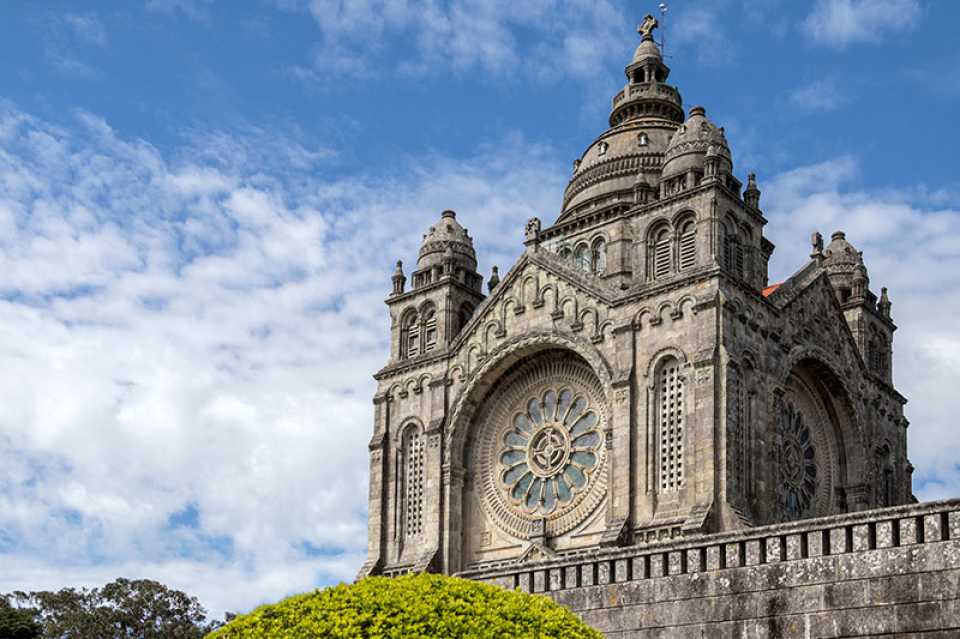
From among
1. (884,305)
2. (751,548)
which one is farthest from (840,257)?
(751,548)

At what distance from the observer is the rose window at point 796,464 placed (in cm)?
4388

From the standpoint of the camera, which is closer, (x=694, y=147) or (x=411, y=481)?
(x=694, y=147)

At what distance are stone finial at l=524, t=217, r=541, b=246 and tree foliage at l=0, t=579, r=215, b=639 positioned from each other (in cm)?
2476

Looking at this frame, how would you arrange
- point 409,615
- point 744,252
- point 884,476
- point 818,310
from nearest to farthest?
1. point 409,615
2. point 744,252
3. point 818,310
4. point 884,476

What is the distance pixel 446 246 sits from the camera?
50500mm

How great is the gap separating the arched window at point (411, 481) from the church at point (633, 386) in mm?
76

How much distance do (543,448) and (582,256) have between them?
940 cm

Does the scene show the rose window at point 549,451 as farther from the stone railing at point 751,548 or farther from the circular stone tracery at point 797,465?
the stone railing at point 751,548

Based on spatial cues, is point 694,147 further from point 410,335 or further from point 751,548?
point 751,548

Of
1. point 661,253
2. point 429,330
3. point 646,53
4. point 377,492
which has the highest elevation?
point 646,53

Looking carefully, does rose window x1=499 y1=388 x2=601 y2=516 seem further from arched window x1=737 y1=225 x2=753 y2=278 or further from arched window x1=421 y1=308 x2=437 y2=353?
arched window x1=737 y1=225 x2=753 y2=278

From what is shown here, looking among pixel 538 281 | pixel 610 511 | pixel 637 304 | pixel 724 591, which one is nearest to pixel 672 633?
pixel 724 591

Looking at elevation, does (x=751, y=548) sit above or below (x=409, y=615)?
above

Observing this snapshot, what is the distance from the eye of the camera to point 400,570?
4659 cm
